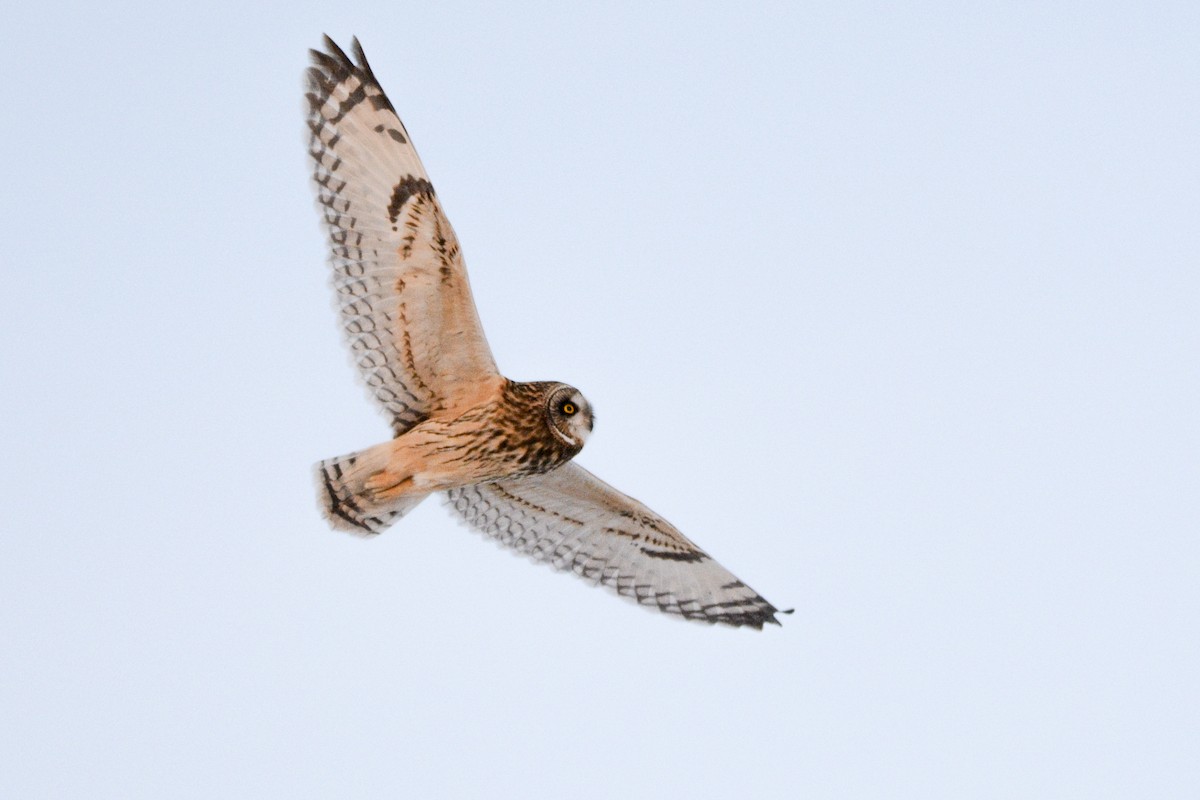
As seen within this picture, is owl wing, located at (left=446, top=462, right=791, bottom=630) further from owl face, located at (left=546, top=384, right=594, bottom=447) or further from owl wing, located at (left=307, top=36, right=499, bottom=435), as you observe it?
owl wing, located at (left=307, top=36, right=499, bottom=435)

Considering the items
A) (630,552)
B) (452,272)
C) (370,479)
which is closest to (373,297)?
(452,272)

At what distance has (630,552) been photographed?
9.28m

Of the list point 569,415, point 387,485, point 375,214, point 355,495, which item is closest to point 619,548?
point 569,415

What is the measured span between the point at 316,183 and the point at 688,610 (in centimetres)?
384

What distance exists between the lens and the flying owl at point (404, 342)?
7582 millimetres

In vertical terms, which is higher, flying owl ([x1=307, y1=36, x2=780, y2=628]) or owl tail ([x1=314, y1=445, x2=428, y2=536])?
flying owl ([x1=307, y1=36, x2=780, y2=628])

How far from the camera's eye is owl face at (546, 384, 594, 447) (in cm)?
795

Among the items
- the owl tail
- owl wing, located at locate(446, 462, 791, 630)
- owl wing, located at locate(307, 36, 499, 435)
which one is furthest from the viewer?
owl wing, located at locate(446, 462, 791, 630)

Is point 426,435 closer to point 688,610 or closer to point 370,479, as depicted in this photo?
point 370,479

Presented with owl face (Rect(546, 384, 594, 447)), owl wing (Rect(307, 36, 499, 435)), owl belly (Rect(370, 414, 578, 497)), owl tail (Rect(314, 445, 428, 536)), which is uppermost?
owl wing (Rect(307, 36, 499, 435))

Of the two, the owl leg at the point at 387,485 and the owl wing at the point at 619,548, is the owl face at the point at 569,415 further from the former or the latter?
the owl wing at the point at 619,548

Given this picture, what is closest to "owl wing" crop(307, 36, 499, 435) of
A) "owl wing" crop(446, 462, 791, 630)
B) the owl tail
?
the owl tail

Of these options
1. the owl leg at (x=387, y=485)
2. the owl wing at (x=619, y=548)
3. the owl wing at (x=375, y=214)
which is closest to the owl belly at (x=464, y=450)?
the owl leg at (x=387, y=485)

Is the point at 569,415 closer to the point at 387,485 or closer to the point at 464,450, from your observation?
the point at 464,450
